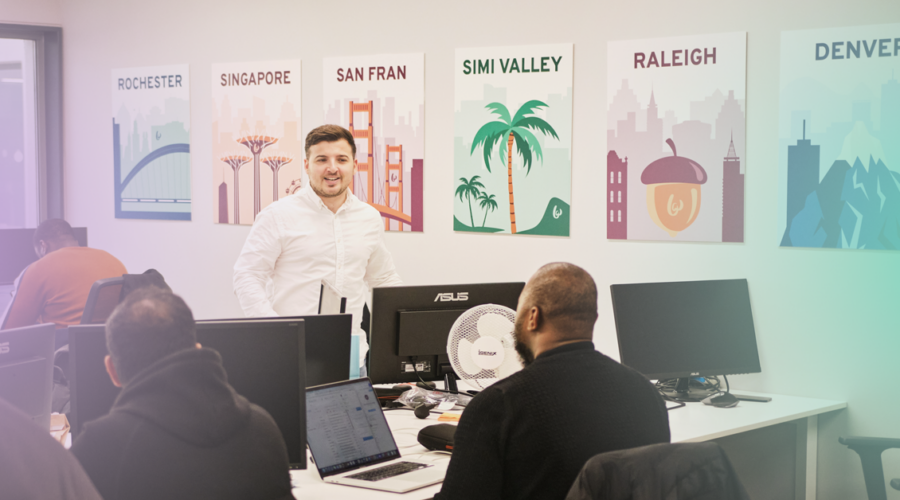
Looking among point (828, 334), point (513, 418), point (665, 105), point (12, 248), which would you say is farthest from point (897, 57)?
point (12, 248)

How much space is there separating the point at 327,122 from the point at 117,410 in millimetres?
3182

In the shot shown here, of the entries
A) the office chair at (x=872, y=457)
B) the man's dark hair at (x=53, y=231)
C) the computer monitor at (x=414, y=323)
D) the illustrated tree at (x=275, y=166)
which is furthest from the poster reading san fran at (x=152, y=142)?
the office chair at (x=872, y=457)

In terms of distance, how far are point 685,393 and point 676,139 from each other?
1.15 metres

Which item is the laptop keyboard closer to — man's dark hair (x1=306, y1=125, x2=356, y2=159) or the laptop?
the laptop

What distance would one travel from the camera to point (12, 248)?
5109 mm

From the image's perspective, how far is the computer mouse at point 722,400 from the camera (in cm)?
304

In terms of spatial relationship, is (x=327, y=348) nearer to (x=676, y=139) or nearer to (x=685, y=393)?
(x=685, y=393)

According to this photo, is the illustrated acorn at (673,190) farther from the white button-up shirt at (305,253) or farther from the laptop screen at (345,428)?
the laptop screen at (345,428)

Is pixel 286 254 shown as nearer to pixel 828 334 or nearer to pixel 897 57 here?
pixel 828 334

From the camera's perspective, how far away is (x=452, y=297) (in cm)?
291

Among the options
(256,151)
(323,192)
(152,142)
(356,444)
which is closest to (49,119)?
(152,142)

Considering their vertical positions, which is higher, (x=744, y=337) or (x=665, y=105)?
(x=665, y=105)

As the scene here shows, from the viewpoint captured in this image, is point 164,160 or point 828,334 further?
point 164,160

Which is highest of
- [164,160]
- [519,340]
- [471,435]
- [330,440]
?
[164,160]
